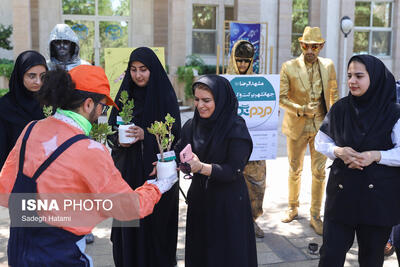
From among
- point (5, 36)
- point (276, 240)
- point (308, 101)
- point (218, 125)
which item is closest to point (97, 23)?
point (5, 36)

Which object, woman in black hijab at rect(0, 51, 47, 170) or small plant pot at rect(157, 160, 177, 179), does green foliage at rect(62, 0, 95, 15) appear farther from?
small plant pot at rect(157, 160, 177, 179)

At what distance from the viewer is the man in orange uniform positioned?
2018mm

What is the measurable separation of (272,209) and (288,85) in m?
1.72

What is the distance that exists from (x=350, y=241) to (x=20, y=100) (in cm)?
293

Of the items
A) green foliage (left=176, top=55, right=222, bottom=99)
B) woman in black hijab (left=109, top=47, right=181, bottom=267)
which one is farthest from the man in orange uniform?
green foliage (left=176, top=55, right=222, bottom=99)

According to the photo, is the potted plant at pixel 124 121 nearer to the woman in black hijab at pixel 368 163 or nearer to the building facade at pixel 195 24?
the woman in black hijab at pixel 368 163

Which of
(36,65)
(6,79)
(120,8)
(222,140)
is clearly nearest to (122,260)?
(222,140)

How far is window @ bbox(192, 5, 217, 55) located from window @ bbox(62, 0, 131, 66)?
2.66 metres

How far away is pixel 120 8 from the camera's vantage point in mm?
16578

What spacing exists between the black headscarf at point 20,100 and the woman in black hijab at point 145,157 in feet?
2.46

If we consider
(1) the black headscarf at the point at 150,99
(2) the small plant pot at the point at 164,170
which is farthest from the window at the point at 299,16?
(2) the small plant pot at the point at 164,170

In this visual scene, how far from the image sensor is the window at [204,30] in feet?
54.5

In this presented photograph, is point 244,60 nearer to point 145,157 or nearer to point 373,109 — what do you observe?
point 145,157

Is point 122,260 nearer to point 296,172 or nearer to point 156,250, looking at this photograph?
point 156,250
